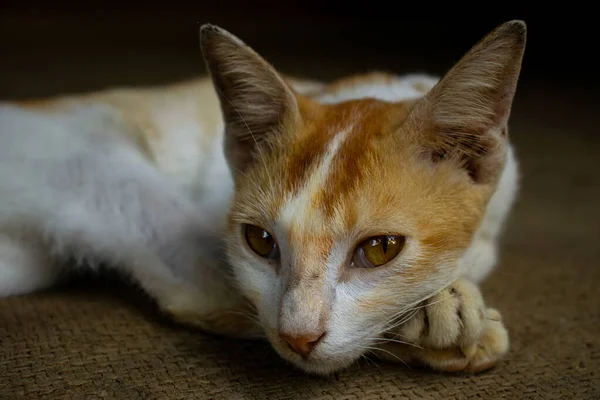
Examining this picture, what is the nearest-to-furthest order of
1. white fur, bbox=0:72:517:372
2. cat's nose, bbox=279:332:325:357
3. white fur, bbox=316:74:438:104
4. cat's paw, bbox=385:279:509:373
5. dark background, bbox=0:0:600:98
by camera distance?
cat's nose, bbox=279:332:325:357 < cat's paw, bbox=385:279:509:373 < white fur, bbox=0:72:517:372 < white fur, bbox=316:74:438:104 < dark background, bbox=0:0:600:98

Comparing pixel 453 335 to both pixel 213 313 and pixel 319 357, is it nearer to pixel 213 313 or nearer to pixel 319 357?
pixel 319 357

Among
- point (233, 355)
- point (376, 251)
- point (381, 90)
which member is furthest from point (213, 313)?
point (381, 90)

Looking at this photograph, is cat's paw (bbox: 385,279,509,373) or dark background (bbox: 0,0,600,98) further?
dark background (bbox: 0,0,600,98)

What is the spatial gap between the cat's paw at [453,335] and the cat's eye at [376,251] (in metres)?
0.13

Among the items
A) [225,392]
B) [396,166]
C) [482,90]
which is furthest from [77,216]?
[482,90]

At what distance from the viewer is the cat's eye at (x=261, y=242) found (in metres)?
1.31

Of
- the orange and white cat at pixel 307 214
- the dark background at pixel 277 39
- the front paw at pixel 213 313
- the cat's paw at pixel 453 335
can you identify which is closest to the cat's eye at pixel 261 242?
the orange and white cat at pixel 307 214

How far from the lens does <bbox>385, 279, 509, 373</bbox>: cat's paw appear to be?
49.4 inches

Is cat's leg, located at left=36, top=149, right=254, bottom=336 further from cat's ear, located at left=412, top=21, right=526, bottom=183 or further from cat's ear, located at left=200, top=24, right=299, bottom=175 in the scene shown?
cat's ear, located at left=412, top=21, right=526, bottom=183

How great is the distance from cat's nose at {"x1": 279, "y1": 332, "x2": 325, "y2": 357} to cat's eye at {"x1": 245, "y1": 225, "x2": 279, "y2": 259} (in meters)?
0.19

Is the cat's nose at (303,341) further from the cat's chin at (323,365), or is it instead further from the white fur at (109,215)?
the white fur at (109,215)

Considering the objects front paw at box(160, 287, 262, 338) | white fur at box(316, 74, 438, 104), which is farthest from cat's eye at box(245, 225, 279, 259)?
white fur at box(316, 74, 438, 104)

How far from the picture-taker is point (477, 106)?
1316 mm

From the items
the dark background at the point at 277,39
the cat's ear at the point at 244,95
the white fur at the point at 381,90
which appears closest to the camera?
the cat's ear at the point at 244,95
